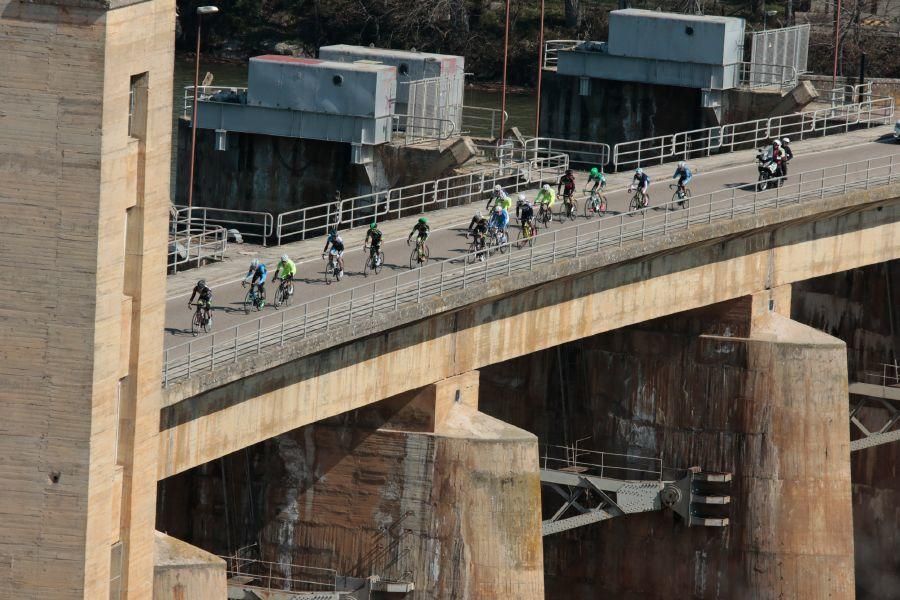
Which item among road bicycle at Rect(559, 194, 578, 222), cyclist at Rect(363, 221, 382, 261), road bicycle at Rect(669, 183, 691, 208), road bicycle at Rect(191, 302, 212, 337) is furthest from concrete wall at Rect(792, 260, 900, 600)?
road bicycle at Rect(191, 302, 212, 337)

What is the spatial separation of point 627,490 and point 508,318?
777 centimetres

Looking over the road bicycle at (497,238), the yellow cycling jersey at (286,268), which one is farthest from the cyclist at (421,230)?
the yellow cycling jersey at (286,268)

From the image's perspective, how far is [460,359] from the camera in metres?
52.8

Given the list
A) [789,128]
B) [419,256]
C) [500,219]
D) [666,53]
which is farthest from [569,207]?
[789,128]

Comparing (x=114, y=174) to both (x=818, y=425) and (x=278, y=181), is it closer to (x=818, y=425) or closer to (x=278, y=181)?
(x=818, y=425)

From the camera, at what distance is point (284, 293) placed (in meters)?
49.2

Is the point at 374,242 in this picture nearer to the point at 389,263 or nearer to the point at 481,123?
the point at 389,263

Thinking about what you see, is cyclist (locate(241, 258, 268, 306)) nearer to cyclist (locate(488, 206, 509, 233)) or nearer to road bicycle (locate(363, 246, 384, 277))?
road bicycle (locate(363, 246, 384, 277))

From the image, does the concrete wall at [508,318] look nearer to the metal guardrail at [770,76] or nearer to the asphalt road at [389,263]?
the asphalt road at [389,263]

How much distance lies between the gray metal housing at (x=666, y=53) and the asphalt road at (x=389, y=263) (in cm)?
791

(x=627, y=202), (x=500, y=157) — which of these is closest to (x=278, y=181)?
(x=500, y=157)

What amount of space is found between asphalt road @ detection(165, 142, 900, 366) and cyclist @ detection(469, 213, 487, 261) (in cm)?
76

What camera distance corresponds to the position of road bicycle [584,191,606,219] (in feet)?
197

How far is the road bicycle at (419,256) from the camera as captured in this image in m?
53.5
